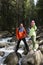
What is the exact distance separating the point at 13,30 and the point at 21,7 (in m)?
7.74

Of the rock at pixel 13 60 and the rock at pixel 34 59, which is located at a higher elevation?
the rock at pixel 34 59

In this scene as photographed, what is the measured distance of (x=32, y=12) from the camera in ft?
257

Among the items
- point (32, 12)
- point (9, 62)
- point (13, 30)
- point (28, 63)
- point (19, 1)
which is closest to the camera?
point (28, 63)

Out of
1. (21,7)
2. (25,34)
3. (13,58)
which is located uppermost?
(25,34)

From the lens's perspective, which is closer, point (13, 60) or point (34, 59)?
point (34, 59)

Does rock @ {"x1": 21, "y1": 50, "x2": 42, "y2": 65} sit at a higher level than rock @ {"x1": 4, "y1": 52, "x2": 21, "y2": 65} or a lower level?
higher

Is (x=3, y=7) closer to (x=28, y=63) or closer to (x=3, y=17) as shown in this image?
(x=3, y=17)

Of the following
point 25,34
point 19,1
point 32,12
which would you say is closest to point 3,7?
point 19,1

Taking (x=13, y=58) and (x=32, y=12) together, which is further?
(x=32, y=12)

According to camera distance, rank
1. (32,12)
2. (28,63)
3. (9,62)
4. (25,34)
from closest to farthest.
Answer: (28,63), (9,62), (25,34), (32,12)

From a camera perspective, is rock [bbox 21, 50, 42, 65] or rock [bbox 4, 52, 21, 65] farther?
rock [bbox 4, 52, 21, 65]

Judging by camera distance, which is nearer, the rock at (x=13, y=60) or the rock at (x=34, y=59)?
the rock at (x=34, y=59)

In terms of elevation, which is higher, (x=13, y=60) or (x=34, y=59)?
(x=34, y=59)

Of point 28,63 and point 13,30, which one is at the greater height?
point 28,63
